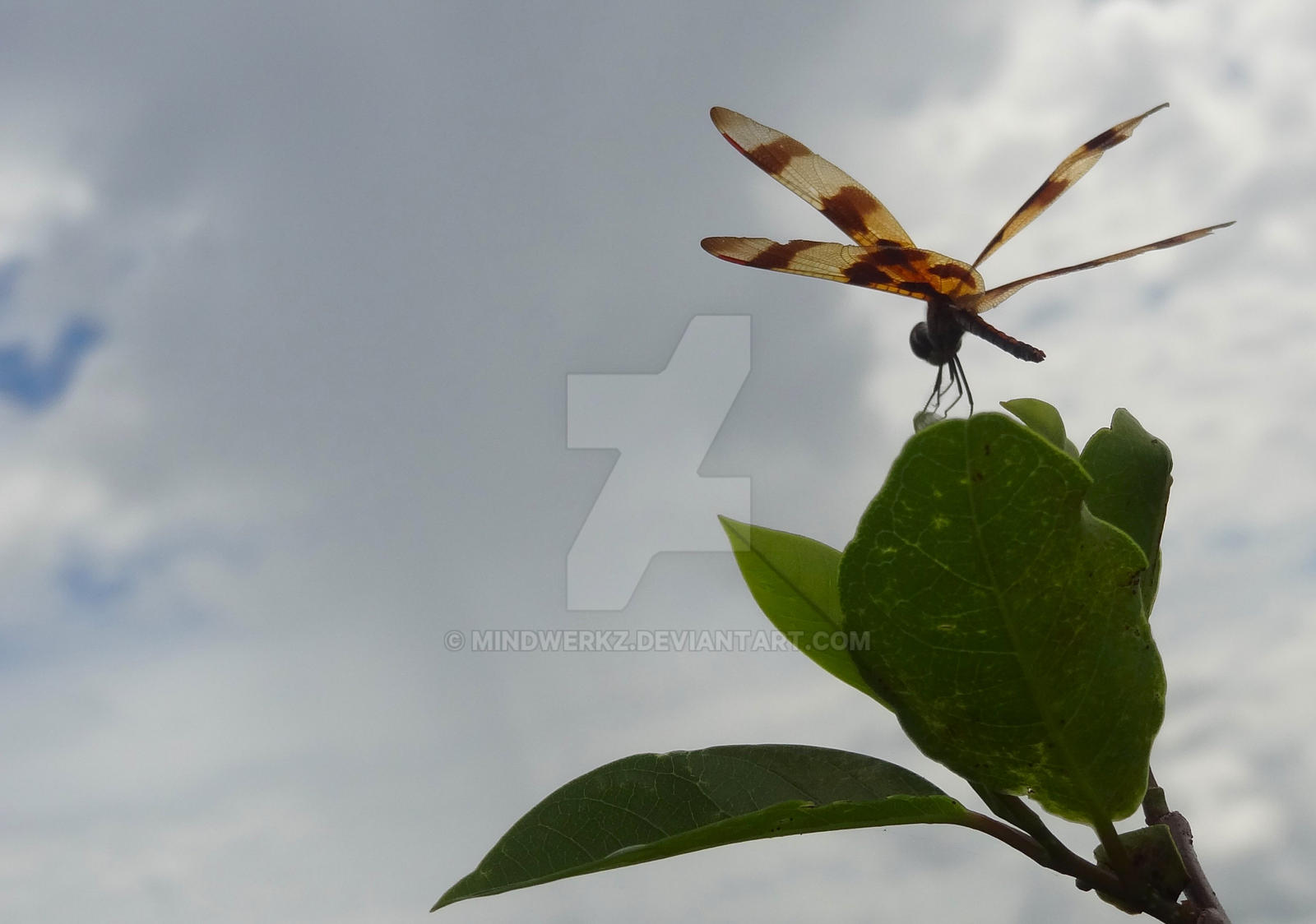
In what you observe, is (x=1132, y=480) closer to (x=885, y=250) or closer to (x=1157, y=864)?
(x=1157, y=864)

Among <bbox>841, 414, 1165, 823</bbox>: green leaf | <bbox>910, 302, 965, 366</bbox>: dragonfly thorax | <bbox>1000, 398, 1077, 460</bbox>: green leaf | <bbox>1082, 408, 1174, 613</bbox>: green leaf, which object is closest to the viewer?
<bbox>841, 414, 1165, 823</bbox>: green leaf

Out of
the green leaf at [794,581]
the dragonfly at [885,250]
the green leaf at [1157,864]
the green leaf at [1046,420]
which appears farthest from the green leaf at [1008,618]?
the dragonfly at [885,250]

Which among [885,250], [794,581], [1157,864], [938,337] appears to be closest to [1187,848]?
[1157,864]

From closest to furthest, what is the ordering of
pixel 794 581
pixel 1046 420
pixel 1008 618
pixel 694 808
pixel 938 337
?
1. pixel 1008 618
2. pixel 694 808
3. pixel 794 581
4. pixel 1046 420
5. pixel 938 337

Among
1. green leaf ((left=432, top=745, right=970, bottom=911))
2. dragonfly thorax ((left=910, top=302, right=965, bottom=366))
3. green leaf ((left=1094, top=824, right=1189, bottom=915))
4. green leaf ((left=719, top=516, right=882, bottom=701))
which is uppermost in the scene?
dragonfly thorax ((left=910, top=302, right=965, bottom=366))

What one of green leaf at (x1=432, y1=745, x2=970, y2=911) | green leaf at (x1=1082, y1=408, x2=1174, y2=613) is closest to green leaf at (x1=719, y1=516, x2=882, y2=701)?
green leaf at (x1=432, y1=745, x2=970, y2=911)

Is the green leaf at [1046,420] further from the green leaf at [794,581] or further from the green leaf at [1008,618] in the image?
the green leaf at [1008,618]

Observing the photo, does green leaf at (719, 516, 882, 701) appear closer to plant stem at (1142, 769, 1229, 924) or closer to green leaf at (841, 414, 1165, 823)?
green leaf at (841, 414, 1165, 823)
